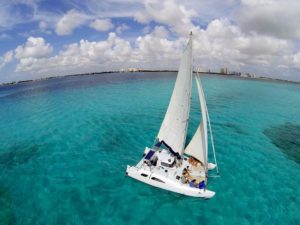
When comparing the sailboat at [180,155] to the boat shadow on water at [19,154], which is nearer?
the sailboat at [180,155]

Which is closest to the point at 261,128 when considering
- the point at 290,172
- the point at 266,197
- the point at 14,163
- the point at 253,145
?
the point at 253,145

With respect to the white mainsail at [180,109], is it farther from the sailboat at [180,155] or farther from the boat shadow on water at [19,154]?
the boat shadow on water at [19,154]

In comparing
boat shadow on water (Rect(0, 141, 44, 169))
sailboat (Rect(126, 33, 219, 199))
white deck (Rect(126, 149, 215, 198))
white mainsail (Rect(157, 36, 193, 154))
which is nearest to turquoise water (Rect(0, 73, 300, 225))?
boat shadow on water (Rect(0, 141, 44, 169))

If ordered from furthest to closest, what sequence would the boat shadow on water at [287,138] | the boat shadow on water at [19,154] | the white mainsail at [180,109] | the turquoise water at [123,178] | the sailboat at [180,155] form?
the boat shadow on water at [287,138], the boat shadow on water at [19,154], the sailboat at [180,155], the white mainsail at [180,109], the turquoise water at [123,178]

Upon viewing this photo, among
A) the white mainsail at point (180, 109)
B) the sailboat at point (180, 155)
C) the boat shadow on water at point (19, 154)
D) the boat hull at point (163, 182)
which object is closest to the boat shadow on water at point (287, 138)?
the sailboat at point (180, 155)

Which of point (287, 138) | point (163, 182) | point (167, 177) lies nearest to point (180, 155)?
point (167, 177)

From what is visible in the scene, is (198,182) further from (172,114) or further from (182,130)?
(172,114)

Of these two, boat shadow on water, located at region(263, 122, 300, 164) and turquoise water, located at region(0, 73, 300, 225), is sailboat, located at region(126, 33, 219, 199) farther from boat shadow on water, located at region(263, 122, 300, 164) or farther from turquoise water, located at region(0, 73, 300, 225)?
boat shadow on water, located at region(263, 122, 300, 164)

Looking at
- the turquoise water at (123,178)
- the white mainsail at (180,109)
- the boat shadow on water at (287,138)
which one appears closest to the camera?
the turquoise water at (123,178)
